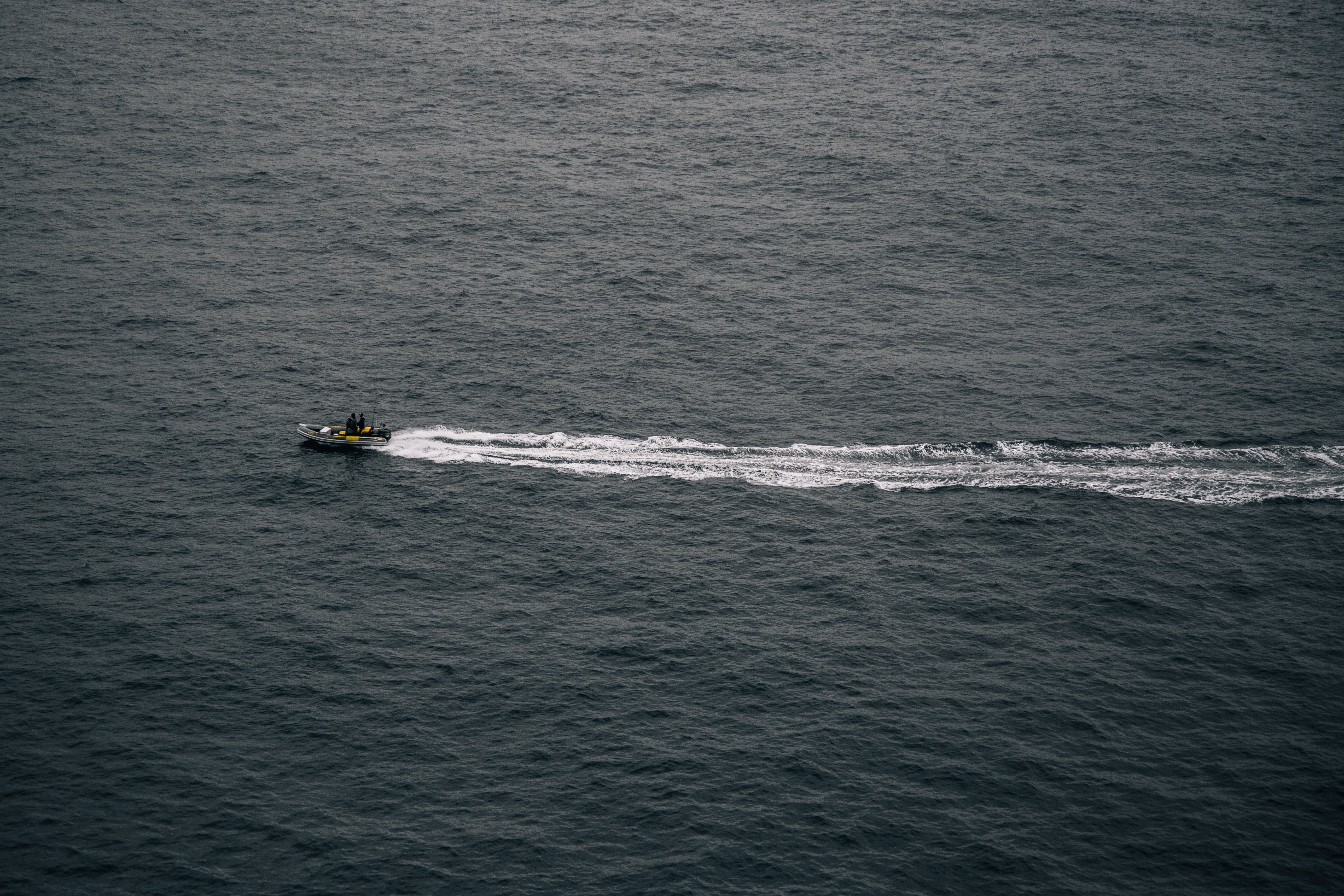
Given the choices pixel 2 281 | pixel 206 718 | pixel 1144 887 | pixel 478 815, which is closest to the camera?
pixel 1144 887

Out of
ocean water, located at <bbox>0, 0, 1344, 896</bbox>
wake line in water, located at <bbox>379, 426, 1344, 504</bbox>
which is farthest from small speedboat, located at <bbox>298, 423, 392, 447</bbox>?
ocean water, located at <bbox>0, 0, 1344, 896</bbox>

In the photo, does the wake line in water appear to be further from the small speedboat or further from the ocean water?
the small speedboat

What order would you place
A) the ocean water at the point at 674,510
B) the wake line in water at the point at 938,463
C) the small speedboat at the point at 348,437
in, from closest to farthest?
the ocean water at the point at 674,510 < the wake line in water at the point at 938,463 < the small speedboat at the point at 348,437

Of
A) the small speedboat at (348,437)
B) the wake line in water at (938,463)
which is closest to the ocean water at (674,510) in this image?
the wake line in water at (938,463)

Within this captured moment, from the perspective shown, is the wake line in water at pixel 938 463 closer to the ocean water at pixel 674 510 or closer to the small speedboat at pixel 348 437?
the ocean water at pixel 674 510

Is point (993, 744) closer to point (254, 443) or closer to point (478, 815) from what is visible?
point (478, 815)

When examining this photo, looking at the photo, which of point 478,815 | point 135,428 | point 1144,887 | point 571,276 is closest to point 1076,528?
point 1144,887

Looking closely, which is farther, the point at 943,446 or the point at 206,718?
the point at 943,446
